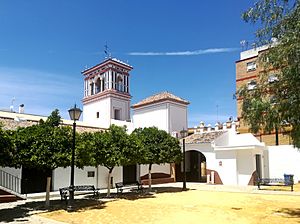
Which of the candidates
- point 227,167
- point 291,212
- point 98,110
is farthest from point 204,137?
point 98,110

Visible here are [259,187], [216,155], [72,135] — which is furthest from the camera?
[216,155]

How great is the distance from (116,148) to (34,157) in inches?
221

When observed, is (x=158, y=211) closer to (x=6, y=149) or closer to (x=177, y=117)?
(x=6, y=149)

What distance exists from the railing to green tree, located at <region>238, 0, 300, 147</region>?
14.1 metres

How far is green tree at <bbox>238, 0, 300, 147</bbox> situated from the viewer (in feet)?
30.7

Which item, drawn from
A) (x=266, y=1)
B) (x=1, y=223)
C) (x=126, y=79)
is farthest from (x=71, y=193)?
(x=126, y=79)

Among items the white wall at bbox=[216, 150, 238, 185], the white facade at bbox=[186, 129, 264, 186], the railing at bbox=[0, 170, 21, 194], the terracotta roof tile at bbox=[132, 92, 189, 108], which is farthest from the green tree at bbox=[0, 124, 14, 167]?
the terracotta roof tile at bbox=[132, 92, 189, 108]

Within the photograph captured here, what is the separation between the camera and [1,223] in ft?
33.9

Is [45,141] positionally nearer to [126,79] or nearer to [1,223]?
[1,223]

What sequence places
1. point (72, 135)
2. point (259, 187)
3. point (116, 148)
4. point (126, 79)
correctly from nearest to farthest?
point (72, 135) → point (116, 148) → point (259, 187) → point (126, 79)

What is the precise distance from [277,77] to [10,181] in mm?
15712

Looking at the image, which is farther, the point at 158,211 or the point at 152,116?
the point at 152,116

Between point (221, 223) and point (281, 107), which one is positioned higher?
point (281, 107)

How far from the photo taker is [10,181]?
1789 cm
